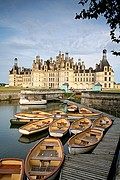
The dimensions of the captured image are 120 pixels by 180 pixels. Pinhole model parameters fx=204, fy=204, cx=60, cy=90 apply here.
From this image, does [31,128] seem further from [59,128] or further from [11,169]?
[11,169]

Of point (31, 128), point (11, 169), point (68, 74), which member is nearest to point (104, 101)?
point (31, 128)

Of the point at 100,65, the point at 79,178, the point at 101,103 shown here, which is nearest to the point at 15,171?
the point at 79,178

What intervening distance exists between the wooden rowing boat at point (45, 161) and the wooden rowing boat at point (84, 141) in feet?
3.07

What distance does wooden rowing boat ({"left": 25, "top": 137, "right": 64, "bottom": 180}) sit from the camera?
349 inches

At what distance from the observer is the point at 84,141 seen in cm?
1462

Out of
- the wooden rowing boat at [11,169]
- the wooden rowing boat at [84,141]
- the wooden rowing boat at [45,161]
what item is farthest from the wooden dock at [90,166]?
the wooden rowing boat at [11,169]

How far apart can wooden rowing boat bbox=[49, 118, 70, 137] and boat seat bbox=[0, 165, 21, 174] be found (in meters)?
8.12

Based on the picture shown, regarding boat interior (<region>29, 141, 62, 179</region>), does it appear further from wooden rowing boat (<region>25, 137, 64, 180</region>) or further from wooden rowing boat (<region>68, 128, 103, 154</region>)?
wooden rowing boat (<region>68, 128, 103, 154</region>)

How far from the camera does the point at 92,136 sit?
16.2 metres

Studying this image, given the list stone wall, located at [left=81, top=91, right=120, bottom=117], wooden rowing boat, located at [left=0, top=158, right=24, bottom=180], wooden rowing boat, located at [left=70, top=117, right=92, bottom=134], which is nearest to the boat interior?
wooden rowing boat, located at [left=0, top=158, right=24, bottom=180]

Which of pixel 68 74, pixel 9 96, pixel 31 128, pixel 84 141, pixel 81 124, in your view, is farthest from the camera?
pixel 68 74

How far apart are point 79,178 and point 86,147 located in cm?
427

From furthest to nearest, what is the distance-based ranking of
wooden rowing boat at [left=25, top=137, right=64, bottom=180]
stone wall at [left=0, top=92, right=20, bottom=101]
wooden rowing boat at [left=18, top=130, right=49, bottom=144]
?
stone wall at [left=0, top=92, right=20, bottom=101] < wooden rowing boat at [left=18, top=130, right=49, bottom=144] < wooden rowing boat at [left=25, top=137, right=64, bottom=180]

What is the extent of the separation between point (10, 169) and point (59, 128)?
10.5 m
